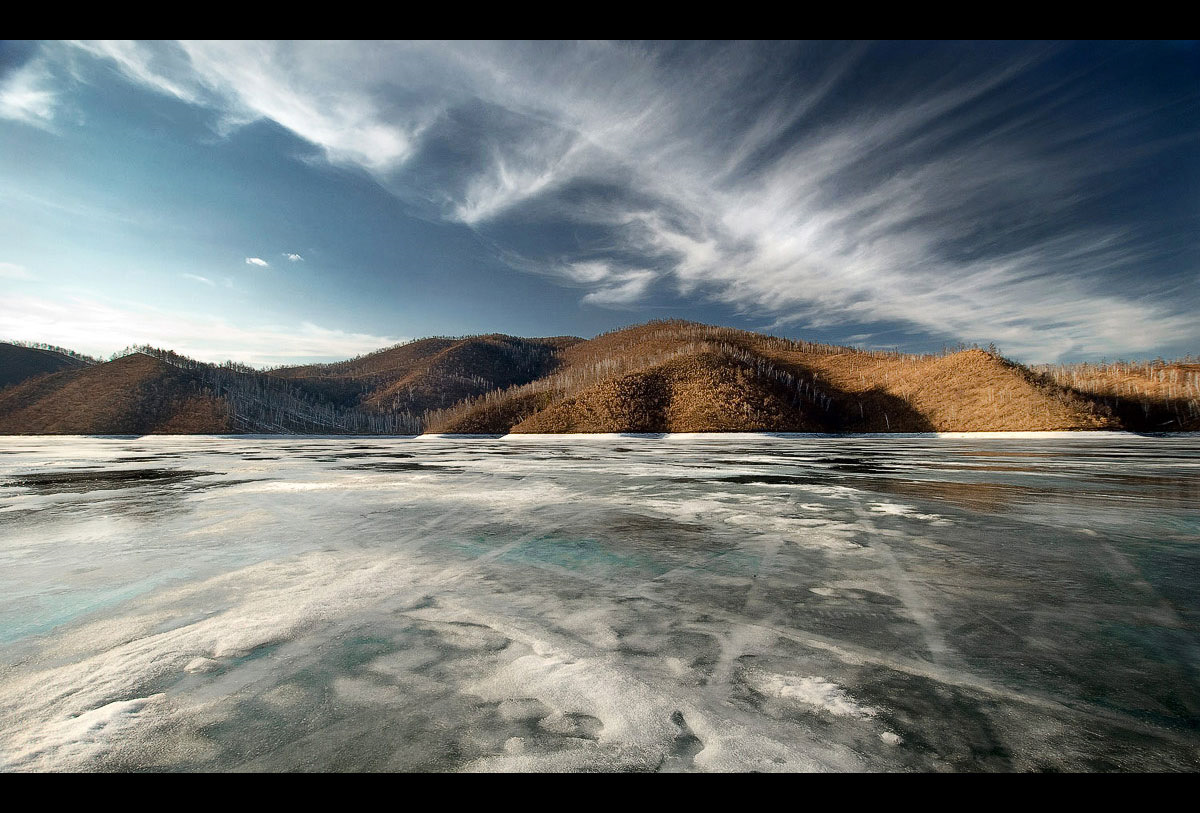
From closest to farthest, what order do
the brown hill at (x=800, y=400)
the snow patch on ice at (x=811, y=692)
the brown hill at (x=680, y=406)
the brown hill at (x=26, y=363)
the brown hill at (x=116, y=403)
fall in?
the snow patch on ice at (x=811, y=692), the brown hill at (x=800, y=400), the brown hill at (x=680, y=406), the brown hill at (x=116, y=403), the brown hill at (x=26, y=363)

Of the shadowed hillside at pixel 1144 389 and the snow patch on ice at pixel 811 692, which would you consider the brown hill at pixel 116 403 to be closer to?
the snow patch on ice at pixel 811 692

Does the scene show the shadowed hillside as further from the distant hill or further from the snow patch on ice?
the snow patch on ice

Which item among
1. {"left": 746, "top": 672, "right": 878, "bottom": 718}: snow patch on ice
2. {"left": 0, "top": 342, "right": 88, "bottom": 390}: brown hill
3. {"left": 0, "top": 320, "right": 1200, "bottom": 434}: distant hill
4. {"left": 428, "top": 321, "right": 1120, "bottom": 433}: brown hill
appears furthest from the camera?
{"left": 0, "top": 342, "right": 88, "bottom": 390}: brown hill

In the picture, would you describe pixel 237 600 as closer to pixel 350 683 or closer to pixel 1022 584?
pixel 350 683

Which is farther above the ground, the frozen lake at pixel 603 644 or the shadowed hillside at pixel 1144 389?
the shadowed hillside at pixel 1144 389

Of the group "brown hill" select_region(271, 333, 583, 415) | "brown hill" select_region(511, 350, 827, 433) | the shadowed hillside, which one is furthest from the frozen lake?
"brown hill" select_region(271, 333, 583, 415)

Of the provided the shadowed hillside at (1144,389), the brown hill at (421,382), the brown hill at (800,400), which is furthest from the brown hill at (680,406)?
the brown hill at (421,382)
